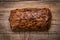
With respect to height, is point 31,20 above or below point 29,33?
above

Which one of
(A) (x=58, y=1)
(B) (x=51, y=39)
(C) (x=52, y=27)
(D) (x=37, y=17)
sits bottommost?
(B) (x=51, y=39)

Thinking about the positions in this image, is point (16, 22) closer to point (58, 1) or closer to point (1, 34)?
point (1, 34)

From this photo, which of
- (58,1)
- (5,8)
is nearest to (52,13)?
(58,1)

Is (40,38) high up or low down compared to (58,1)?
down
